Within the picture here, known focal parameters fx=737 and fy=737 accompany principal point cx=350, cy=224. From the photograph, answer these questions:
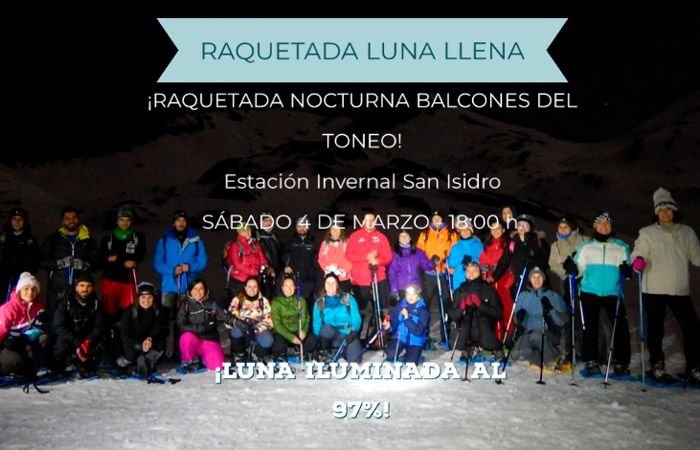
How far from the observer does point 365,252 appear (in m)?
10.5

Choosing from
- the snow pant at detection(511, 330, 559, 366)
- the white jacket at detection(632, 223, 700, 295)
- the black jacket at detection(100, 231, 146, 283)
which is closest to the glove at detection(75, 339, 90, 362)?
the black jacket at detection(100, 231, 146, 283)

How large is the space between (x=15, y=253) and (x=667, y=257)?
25.8 ft

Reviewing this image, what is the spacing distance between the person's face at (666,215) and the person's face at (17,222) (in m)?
7.76

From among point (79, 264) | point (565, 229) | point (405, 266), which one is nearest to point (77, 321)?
point (79, 264)

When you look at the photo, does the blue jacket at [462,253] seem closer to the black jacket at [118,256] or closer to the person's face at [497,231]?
the person's face at [497,231]

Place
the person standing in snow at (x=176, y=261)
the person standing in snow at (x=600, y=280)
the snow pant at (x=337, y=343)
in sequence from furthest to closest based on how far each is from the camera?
1. the person standing in snow at (x=176, y=261)
2. the snow pant at (x=337, y=343)
3. the person standing in snow at (x=600, y=280)

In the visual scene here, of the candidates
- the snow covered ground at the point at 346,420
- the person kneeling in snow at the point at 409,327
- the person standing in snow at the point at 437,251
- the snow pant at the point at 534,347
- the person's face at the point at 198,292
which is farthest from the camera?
the person standing in snow at the point at 437,251

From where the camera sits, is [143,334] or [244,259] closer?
[143,334]

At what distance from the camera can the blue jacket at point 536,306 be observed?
9.27 m

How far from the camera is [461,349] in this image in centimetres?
971

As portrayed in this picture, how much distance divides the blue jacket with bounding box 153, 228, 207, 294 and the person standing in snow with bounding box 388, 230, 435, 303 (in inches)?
108

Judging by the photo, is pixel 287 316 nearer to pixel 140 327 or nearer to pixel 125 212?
pixel 140 327

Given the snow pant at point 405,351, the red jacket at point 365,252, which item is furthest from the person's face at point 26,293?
the snow pant at point 405,351

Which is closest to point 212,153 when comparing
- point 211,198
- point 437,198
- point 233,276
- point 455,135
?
point 455,135
